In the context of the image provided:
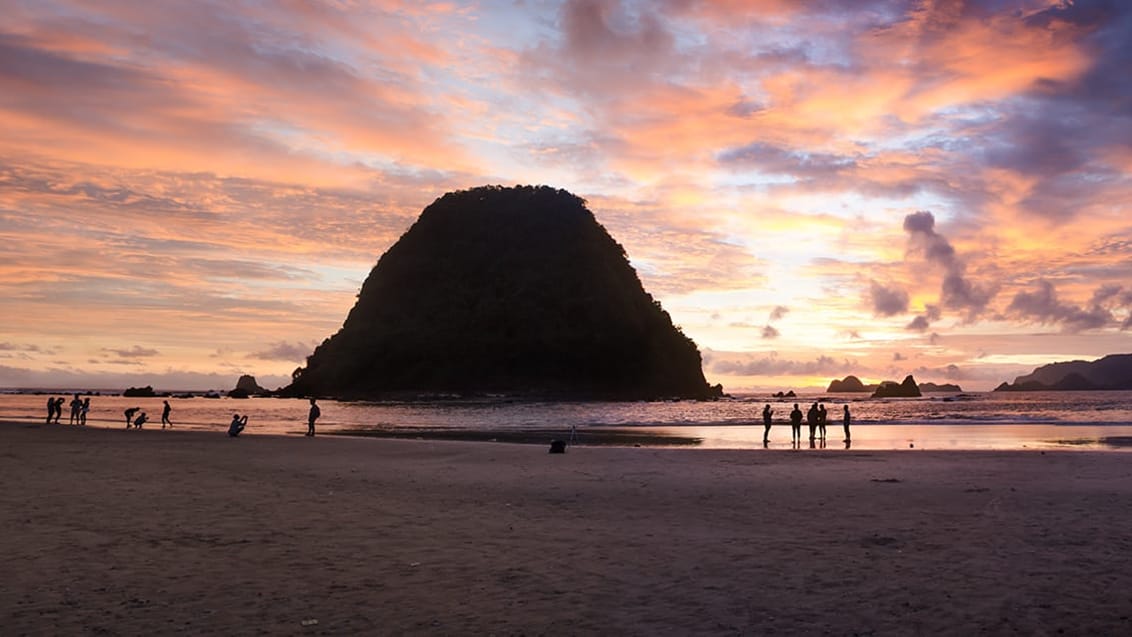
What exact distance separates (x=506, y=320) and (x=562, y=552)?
16435cm

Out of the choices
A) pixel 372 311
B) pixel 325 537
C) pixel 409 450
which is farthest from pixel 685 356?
pixel 325 537

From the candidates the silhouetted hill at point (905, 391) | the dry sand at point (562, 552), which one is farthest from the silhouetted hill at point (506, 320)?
the dry sand at point (562, 552)

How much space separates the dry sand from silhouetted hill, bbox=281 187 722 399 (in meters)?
139

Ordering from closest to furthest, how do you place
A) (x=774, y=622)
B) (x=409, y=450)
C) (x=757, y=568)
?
(x=774, y=622) → (x=757, y=568) → (x=409, y=450)

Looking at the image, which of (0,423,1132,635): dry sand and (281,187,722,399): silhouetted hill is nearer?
(0,423,1132,635): dry sand

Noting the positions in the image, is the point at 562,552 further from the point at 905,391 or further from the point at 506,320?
the point at 905,391

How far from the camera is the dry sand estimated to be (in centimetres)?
852

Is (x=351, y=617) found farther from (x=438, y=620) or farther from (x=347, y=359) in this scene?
(x=347, y=359)

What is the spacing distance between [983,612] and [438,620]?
5.96 metres

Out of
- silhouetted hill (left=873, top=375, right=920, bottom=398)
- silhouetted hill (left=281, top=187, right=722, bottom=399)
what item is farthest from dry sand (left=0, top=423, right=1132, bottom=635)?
silhouetted hill (left=873, top=375, right=920, bottom=398)

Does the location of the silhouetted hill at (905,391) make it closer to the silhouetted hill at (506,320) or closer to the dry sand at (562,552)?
the silhouetted hill at (506,320)

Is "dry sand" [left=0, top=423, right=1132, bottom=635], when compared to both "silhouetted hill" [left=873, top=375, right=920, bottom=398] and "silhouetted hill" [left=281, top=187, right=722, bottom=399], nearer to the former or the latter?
"silhouetted hill" [left=281, top=187, right=722, bottom=399]

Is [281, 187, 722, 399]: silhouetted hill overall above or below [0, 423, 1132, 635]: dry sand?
above

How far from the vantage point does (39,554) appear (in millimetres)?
11320
